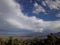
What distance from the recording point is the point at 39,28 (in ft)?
7.65

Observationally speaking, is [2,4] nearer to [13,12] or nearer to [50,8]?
[13,12]

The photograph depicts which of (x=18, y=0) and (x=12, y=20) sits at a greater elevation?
(x=18, y=0)

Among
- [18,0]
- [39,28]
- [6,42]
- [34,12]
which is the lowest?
[6,42]

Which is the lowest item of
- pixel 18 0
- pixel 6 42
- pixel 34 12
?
pixel 6 42

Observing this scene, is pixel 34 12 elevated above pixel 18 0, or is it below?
below

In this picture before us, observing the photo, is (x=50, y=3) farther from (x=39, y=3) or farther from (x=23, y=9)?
(x=23, y=9)

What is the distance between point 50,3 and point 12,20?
1.80ft

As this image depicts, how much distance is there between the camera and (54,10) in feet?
7.78

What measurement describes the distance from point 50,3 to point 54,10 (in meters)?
0.11

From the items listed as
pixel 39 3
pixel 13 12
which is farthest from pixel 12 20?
pixel 39 3

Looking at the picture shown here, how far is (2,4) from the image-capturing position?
7.66 ft

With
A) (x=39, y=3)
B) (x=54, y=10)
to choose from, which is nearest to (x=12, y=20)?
(x=39, y=3)

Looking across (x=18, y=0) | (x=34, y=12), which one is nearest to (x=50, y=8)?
(x=34, y=12)

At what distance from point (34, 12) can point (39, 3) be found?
0.45 feet
